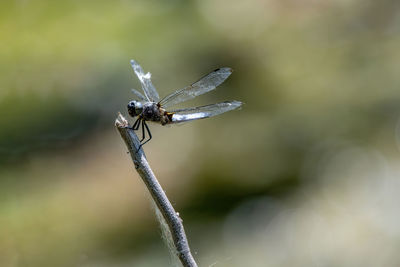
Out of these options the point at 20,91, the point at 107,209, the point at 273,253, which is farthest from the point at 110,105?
the point at 273,253

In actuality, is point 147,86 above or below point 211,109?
above

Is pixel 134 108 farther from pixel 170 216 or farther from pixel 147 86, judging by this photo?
pixel 170 216

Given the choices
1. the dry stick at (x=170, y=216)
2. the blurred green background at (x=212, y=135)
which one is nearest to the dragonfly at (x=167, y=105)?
the dry stick at (x=170, y=216)

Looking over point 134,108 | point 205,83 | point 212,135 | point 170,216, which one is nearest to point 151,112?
point 134,108

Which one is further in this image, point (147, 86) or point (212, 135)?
point (212, 135)

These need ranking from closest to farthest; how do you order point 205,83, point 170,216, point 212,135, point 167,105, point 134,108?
1. point 170,216
2. point 134,108
3. point 167,105
4. point 205,83
5. point 212,135

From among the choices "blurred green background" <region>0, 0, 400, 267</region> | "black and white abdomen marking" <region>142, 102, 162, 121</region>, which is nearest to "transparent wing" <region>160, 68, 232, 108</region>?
"black and white abdomen marking" <region>142, 102, 162, 121</region>
